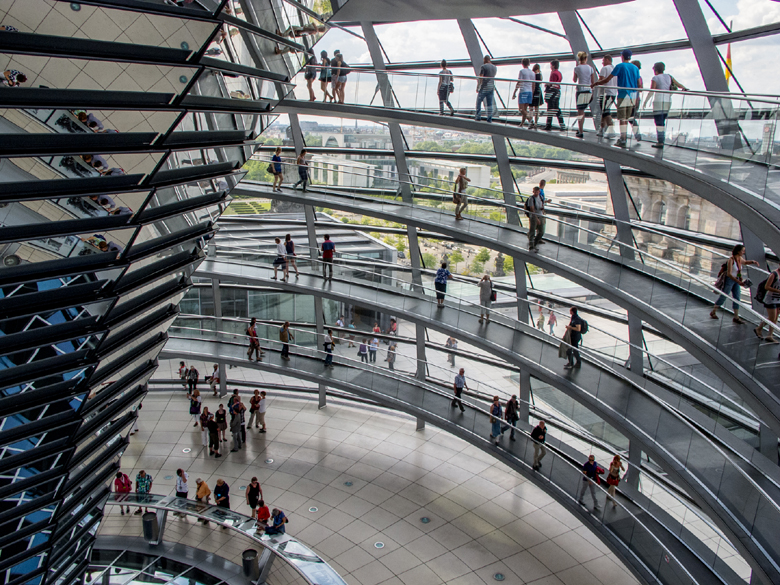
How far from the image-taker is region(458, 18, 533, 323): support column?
52.8ft

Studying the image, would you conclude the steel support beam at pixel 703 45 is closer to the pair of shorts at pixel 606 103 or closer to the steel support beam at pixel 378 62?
the pair of shorts at pixel 606 103

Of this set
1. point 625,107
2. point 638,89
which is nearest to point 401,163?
point 625,107

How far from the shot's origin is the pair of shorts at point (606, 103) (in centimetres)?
1237

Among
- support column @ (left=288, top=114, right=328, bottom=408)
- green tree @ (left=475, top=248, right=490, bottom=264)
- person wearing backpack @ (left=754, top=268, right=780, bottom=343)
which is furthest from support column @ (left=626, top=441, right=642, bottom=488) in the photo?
support column @ (left=288, top=114, right=328, bottom=408)

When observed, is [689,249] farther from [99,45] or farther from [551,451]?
[99,45]

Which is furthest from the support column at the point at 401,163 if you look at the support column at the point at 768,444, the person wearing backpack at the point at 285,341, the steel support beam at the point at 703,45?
the support column at the point at 768,444

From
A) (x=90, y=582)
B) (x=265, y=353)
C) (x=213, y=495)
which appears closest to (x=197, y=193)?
(x=90, y=582)

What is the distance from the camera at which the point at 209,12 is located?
567 centimetres

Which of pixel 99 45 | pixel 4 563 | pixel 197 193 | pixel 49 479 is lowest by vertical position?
pixel 4 563

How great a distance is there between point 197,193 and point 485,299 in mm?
10489

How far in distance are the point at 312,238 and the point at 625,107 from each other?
11746 mm

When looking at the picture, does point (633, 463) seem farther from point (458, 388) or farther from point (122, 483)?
point (122, 483)

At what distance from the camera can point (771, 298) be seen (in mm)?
9594

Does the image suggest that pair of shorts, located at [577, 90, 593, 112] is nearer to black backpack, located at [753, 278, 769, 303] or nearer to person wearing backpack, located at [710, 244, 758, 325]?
person wearing backpack, located at [710, 244, 758, 325]
